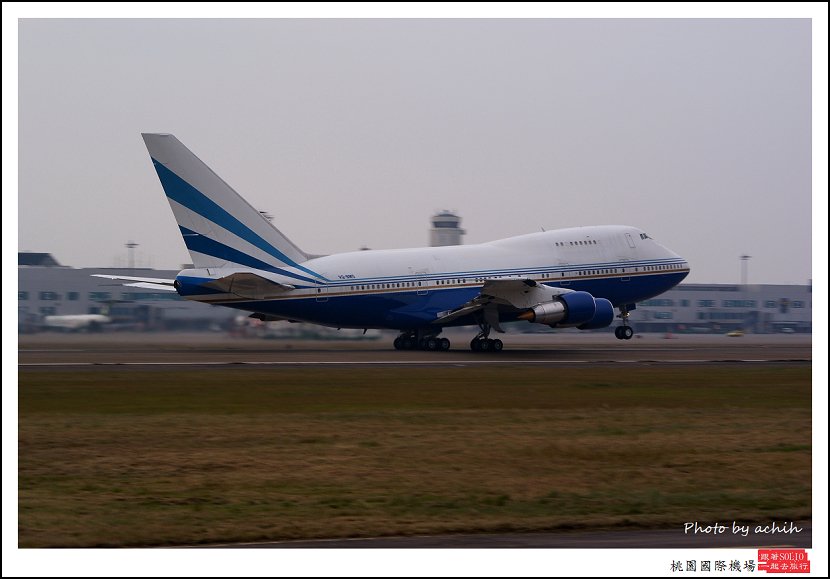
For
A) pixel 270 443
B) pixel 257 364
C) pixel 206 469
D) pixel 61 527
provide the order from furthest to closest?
pixel 257 364 < pixel 270 443 < pixel 206 469 < pixel 61 527

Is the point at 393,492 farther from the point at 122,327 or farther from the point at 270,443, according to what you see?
the point at 122,327

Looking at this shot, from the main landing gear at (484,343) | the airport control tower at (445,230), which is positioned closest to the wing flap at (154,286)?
the main landing gear at (484,343)

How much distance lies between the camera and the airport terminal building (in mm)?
49656

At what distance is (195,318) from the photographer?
49.2 m

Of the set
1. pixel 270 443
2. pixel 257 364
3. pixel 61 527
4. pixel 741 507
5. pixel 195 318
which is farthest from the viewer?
pixel 195 318

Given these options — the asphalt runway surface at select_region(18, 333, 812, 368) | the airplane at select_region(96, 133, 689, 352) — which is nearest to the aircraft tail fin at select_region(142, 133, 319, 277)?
the airplane at select_region(96, 133, 689, 352)

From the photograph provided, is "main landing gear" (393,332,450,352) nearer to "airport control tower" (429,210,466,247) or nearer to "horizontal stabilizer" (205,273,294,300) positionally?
"horizontal stabilizer" (205,273,294,300)

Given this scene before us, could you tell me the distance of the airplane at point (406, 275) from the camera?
1651 inches

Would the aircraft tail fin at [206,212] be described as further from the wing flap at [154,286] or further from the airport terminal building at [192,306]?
the airport terminal building at [192,306]

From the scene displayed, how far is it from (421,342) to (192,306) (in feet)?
38.0

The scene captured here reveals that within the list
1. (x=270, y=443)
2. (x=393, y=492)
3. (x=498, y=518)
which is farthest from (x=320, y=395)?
(x=498, y=518)

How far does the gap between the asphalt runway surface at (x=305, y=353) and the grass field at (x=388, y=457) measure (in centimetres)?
801

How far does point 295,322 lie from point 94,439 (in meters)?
25.0

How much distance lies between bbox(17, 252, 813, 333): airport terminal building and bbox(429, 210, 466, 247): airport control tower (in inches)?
660
